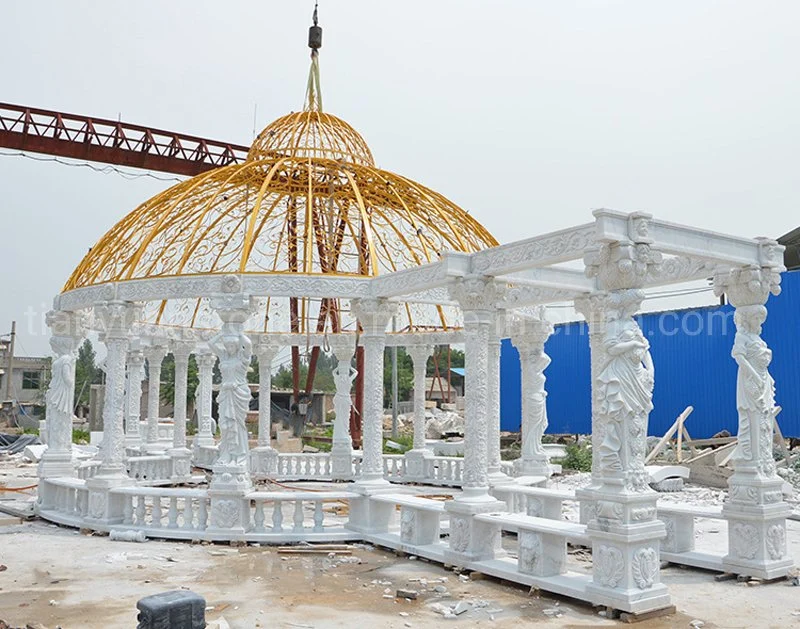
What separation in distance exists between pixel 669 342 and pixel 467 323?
598 inches

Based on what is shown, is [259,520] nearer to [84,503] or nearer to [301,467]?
Answer: [84,503]

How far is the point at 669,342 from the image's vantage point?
23.0m

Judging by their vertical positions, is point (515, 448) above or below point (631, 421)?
below

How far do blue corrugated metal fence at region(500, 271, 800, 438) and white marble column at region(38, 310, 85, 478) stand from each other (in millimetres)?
16264

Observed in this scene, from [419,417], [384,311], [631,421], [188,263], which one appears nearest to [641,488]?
[631,421]

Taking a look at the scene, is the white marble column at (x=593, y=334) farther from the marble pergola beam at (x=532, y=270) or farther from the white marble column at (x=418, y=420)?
the white marble column at (x=418, y=420)

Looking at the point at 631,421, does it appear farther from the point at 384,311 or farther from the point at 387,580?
the point at 384,311

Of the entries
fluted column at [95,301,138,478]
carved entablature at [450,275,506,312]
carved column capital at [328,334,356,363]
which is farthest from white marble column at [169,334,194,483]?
→ carved entablature at [450,275,506,312]

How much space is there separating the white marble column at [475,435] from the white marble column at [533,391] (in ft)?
11.7

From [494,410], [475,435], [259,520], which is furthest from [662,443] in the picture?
[259,520]

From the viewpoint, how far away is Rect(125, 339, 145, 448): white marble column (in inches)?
675

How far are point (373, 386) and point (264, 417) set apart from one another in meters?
8.28

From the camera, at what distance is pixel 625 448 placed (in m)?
7.26

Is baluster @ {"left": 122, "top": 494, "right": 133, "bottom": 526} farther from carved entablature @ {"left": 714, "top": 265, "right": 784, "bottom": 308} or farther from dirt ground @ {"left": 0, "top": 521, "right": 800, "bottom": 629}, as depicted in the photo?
carved entablature @ {"left": 714, "top": 265, "right": 784, "bottom": 308}
